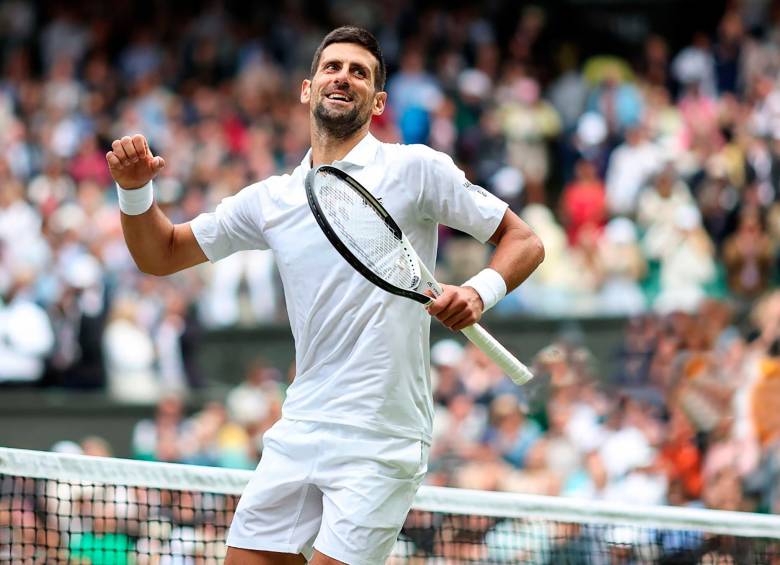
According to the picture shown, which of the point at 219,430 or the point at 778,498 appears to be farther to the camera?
the point at 219,430

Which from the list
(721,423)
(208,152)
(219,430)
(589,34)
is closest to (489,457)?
(721,423)

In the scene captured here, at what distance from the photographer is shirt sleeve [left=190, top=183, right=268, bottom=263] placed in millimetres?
5691

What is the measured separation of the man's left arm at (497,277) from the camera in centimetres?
504

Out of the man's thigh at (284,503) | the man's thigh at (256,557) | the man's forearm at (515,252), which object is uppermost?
the man's forearm at (515,252)

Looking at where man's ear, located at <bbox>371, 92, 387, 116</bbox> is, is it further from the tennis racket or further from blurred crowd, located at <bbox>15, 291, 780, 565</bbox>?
blurred crowd, located at <bbox>15, 291, 780, 565</bbox>

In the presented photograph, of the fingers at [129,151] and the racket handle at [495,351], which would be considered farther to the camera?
the fingers at [129,151]

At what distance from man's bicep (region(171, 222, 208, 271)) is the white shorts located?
2.63ft

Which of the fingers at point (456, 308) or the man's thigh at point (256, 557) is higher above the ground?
the fingers at point (456, 308)

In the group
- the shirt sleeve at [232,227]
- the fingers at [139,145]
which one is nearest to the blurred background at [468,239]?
the shirt sleeve at [232,227]

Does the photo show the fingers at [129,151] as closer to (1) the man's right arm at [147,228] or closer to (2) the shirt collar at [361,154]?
(1) the man's right arm at [147,228]

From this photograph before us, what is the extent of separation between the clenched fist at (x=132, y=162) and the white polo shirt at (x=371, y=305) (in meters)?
0.51

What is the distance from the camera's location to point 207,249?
19.0ft

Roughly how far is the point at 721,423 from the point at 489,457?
1642 millimetres

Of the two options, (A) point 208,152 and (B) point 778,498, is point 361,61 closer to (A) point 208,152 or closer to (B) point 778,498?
(B) point 778,498
